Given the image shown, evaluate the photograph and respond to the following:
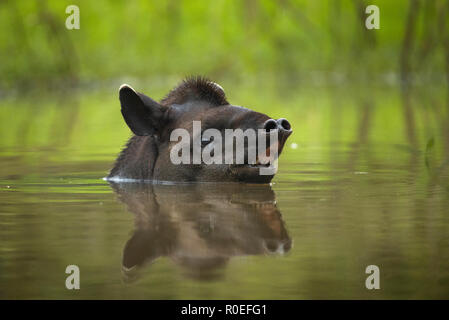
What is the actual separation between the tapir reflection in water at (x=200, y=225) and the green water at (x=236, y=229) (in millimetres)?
12

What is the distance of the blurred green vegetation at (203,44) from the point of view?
32656mm

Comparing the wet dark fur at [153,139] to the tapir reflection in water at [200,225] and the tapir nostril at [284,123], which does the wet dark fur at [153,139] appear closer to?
the tapir reflection in water at [200,225]

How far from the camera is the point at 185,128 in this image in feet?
29.9

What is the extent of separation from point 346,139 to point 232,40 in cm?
2834

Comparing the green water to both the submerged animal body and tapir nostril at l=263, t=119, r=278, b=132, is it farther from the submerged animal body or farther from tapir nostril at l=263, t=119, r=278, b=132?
tapir nostril at l=263, t=119, r=278, b=132

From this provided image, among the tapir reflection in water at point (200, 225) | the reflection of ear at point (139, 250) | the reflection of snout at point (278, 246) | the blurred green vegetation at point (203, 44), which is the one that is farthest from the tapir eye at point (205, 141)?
the blurred green vegetation at point (203, 44)

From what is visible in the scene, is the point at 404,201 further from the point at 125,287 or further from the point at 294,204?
the point at 125,287

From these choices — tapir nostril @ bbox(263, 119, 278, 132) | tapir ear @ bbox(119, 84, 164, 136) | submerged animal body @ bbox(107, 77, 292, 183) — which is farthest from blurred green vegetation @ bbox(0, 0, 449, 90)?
tapir nostril @ bbox(263, 119, 278, 132)

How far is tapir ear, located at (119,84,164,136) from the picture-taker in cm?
911

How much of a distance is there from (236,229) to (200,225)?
31cm

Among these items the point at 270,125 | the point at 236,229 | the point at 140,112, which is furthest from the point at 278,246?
the point at 140,112

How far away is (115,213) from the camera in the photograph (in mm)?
7770
